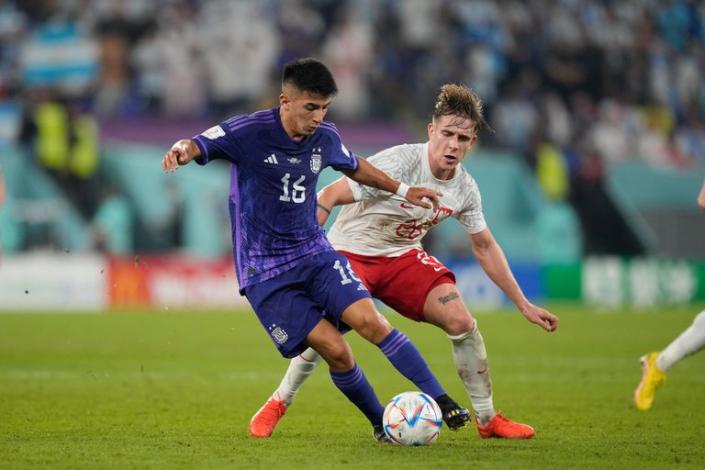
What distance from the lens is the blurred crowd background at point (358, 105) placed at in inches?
866

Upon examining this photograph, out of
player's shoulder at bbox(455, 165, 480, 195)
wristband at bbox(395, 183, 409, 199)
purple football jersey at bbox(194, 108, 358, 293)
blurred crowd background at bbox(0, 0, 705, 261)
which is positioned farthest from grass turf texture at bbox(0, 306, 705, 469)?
blurred crowd background at bbox(0, 0, 705, 261)

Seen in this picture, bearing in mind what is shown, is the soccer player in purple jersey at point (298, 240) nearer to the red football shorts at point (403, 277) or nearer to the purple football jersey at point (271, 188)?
the purple football jersey at point (271, 188)

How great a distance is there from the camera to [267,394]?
32.7 feet

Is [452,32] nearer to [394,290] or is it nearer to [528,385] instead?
[528,385]

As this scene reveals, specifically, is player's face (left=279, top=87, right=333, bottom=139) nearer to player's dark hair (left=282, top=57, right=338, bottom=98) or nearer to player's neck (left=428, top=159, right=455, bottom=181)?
player's dark hair (left=282, top=57, right=338, bottom=98)

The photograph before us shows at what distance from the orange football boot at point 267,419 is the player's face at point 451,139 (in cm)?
185

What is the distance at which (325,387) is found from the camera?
1089 cm

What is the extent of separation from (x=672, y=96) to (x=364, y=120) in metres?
7.89

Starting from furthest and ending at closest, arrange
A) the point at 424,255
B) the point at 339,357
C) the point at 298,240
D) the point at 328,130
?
the point at 424,255
the point at 328,130
the point at 298,240
the point at 339,357

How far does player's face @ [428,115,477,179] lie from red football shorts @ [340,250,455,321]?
643 millimetres

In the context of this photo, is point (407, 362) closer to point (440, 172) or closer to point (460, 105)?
point (440, 172)

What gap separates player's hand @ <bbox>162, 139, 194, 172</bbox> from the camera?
5.95 metres

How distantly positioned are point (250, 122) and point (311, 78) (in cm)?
46

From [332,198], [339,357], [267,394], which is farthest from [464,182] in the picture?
[267,394]
